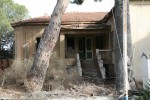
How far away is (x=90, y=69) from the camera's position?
26.5 m

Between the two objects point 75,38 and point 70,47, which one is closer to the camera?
point 70,47

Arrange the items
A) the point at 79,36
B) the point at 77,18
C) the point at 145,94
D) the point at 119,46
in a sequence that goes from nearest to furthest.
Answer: the point at 145,94 → the point at 119,46 → the point at 77,18 → the point at 79,36

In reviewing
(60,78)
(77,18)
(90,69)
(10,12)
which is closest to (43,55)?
Result: (60,78)

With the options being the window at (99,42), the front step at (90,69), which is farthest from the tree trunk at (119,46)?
the window at (99,42)

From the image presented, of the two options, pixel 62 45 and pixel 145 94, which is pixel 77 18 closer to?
pixel 62 45

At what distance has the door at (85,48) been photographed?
1236 inches

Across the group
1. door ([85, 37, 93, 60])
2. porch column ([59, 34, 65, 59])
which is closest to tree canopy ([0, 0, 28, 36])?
door ([85, 37, 93, 60])

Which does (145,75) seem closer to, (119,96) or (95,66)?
(119,96)

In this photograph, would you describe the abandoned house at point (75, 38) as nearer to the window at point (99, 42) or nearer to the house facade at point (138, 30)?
the window at point (99, 42)

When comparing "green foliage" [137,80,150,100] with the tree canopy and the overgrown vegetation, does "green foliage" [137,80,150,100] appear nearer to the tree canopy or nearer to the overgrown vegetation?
the overgrown vegetation

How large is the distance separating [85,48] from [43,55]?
12.1 m

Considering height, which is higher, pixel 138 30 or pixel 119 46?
pixel 138 30

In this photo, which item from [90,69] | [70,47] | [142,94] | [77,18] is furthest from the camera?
[70,47]

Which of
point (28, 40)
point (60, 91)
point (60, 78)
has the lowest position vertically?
point (60, 91)
